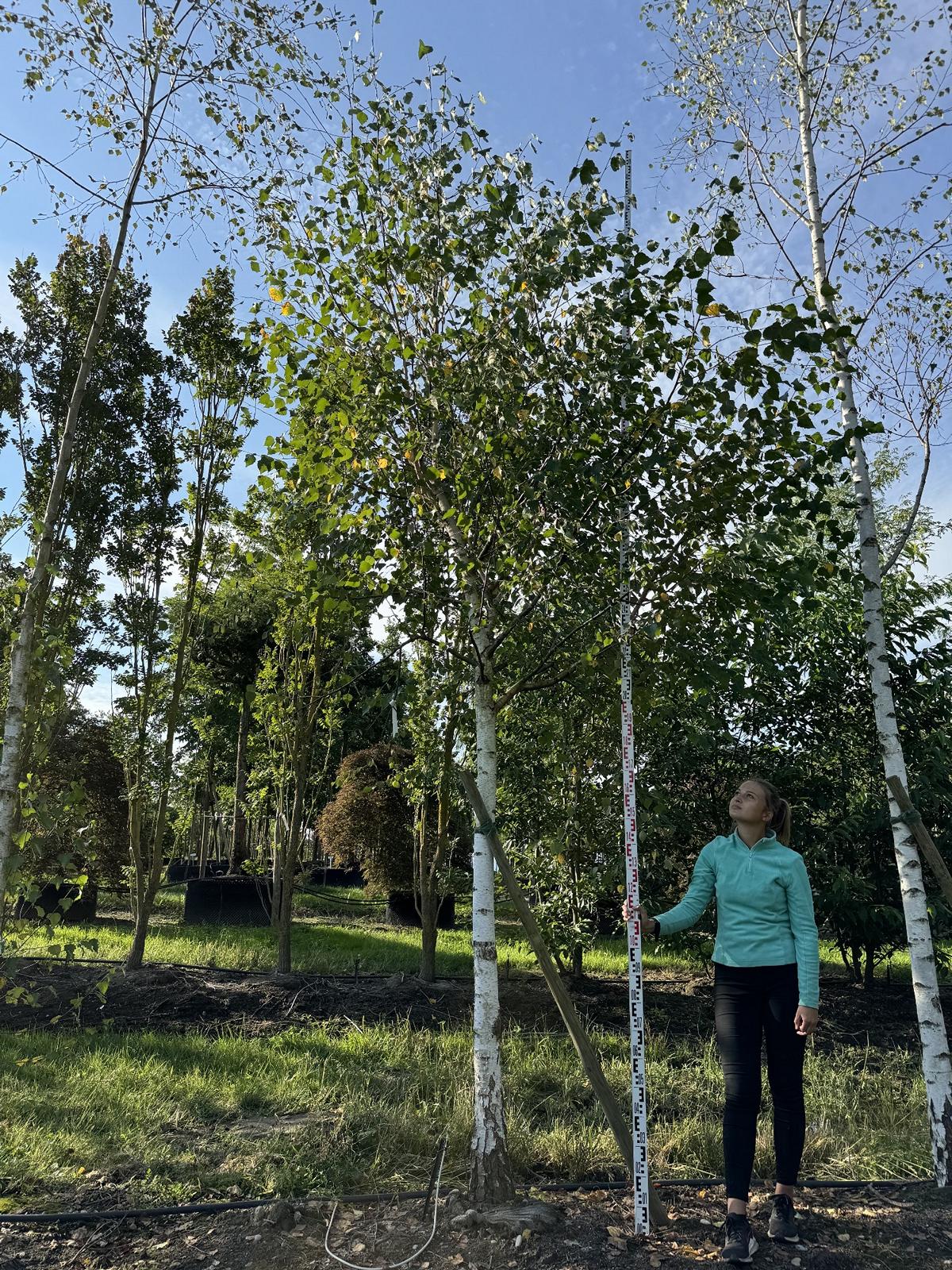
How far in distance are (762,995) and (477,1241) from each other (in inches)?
53.1

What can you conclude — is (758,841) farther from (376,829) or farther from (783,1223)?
(376,829)

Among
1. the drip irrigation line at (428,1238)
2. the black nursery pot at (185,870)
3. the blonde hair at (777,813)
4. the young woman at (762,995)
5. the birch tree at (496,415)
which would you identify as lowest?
the drip irrigation line at (428,1238)

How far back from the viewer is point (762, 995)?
10.3 ft

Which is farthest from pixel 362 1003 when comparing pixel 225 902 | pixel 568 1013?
pixel 225 902

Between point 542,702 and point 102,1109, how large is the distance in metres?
3.18

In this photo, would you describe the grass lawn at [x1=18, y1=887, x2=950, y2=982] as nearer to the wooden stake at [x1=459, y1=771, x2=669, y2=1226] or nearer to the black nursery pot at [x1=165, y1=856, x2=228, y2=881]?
the wooden stake at [x1=459, y1=771, x2=669, y2=1226]

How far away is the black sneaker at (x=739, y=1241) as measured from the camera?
2881mm

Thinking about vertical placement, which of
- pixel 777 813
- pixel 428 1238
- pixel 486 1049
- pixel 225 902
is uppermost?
pixel 777 813

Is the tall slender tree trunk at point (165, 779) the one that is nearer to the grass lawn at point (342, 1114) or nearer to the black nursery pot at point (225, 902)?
the grass lawn at point (342, 1114)

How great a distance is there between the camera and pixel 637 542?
377cm

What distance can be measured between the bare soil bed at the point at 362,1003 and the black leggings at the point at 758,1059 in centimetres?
356

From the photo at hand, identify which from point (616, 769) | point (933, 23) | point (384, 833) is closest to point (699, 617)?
point (616, 769)

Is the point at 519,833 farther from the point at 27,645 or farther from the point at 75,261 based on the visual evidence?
the point at 75,261

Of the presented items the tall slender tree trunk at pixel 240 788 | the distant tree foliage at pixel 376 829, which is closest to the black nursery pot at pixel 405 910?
the distant tree foliage at pixel 376 829
